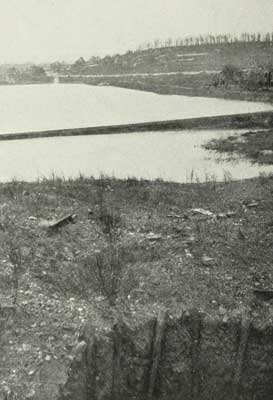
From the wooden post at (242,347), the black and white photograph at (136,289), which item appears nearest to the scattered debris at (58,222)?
the black and white photograph at (136,289)

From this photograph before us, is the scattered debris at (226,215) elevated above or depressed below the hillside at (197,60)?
below

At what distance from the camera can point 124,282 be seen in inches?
249

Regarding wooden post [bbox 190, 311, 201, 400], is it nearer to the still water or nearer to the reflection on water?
the still water

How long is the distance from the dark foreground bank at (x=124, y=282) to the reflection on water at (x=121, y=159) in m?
4.16

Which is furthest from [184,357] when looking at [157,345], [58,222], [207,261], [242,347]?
[58,222]

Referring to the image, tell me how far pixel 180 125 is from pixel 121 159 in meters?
5.70

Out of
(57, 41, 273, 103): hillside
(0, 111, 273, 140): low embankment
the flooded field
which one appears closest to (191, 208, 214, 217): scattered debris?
(0, 111, 273, 140): low embankment

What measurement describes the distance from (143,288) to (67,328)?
132 cm

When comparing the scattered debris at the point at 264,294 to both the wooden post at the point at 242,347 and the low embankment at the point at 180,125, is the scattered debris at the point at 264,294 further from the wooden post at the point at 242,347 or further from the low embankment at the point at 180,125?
the low embankment at the point at 180,125

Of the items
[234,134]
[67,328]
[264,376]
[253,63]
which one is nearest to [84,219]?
[67,328]

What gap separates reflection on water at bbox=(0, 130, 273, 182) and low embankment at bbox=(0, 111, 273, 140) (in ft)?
1.85

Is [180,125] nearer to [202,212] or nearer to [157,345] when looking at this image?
[202,212]

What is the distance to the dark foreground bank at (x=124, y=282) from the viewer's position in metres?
5.19

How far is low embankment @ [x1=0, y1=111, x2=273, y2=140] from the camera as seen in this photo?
17406 mm
